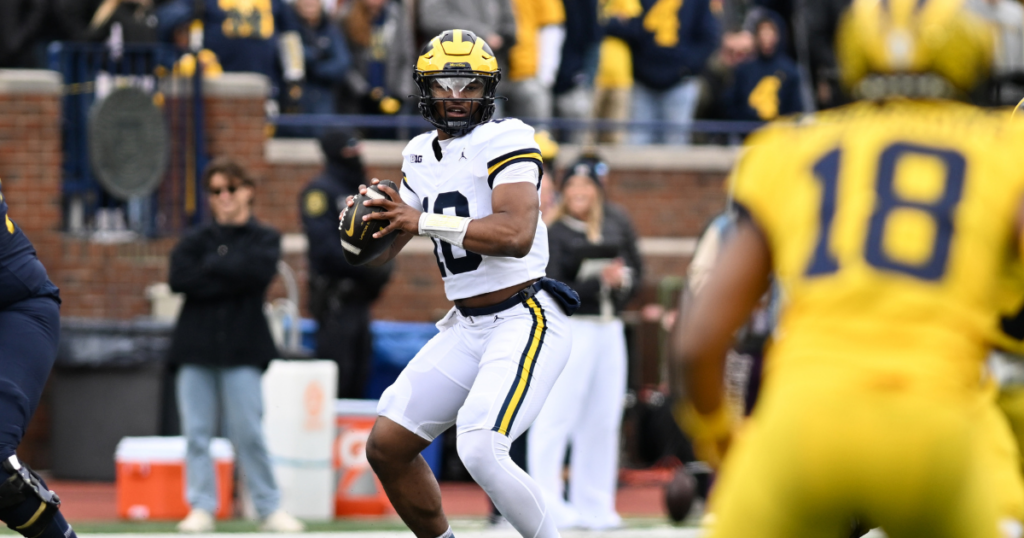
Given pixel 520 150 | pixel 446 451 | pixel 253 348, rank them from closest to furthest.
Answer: pixel 520 150, pixel 253 348, pixel 446 451

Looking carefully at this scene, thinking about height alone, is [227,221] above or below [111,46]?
below

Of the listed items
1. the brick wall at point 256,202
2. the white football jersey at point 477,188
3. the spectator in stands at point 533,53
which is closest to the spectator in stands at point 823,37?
the brick wall at point 256,202

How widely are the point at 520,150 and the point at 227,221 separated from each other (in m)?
3.51

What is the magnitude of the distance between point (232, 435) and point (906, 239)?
624cm

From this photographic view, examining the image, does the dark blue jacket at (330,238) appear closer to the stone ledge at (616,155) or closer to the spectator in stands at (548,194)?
the spectator in stands at (548,194)

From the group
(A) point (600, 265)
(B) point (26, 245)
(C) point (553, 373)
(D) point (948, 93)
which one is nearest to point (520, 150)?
(C) point (553, 373)

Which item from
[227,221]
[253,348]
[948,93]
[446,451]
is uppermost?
[948,93]

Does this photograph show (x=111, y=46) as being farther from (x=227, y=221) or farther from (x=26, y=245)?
(x=26, y=245)

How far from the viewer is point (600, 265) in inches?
355

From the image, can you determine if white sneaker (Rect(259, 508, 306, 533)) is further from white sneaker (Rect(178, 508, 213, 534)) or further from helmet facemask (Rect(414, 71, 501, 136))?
helmet facemask (Rect(414, 71, 501, 136))

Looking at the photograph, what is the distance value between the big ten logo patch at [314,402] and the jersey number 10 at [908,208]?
640 cm

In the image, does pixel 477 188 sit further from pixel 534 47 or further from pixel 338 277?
pixel 534 47

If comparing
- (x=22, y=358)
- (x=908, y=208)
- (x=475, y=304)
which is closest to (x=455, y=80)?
(x=475, y=304)

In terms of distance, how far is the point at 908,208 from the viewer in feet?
9.71
